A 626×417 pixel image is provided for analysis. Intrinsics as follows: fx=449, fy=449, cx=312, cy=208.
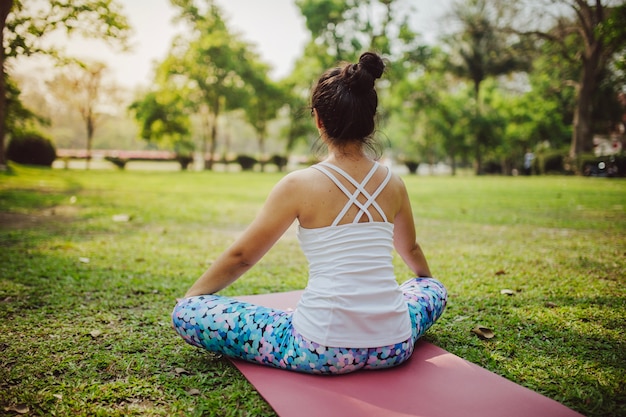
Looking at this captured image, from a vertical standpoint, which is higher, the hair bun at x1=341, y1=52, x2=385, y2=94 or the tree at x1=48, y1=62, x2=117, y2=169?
the tree at x1=48, y1=62, x2=117, y2=169

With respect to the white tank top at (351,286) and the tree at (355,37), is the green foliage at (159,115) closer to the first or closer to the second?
the tree at (355,37)

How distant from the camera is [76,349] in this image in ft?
8.41

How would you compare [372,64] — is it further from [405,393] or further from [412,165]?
[412,165]

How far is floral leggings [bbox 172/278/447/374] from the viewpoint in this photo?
6.88ft

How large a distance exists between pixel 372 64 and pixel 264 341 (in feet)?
4.68

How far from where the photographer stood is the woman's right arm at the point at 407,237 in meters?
2.42

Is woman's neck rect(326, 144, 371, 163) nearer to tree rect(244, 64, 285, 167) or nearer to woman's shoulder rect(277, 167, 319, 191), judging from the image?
woman's shoulder rect(277, 167, 319, 191)

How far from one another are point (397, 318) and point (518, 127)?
3345cm

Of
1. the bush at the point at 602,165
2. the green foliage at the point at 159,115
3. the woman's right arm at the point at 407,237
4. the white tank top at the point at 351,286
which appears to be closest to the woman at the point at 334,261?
the white tank top at the point at 351,286

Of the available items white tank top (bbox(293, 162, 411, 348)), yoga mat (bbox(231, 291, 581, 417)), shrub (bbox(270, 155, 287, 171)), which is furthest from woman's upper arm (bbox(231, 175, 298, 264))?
shrub (bbox(270, 155, 287, 171))

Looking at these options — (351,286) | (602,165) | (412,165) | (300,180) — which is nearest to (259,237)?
(300,180)

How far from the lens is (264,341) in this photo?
2.22m

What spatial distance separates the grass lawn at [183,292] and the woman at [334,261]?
0.97 feet

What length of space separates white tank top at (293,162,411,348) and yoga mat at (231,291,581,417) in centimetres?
21
